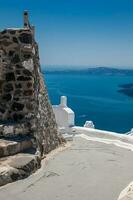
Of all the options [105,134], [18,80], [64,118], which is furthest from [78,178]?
[64,118]

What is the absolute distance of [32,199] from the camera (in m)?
7.23

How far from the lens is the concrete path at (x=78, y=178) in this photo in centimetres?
746

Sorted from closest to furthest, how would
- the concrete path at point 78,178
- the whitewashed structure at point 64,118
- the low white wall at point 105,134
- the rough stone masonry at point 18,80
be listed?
1. the concrete path at point 78,178
2. the rough stone masonry at point 18,80
3. the low white wall at point 105,134
4. the whitewashed structure at point 64,118

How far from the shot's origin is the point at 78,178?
8.48 m

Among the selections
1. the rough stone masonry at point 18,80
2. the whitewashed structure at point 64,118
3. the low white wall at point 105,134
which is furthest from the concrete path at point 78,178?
the whitewashed structure at point 64,118

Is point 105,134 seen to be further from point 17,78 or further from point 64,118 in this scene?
point 17,78

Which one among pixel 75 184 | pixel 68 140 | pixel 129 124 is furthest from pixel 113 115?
pixel 75 184

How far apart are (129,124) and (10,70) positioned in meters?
57.2

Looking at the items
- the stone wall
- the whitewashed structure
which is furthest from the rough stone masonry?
the whitewashed structure

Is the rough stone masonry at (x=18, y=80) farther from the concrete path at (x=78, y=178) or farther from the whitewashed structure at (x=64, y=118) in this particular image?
the whitewashed structure at (x=64, y=118)

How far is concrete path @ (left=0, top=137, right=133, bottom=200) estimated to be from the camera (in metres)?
7.46

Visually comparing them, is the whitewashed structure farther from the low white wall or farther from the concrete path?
the concrete path

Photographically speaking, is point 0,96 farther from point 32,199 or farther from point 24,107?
point 32,199

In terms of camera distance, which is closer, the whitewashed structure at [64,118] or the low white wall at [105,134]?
the low white wall at [105,134]
